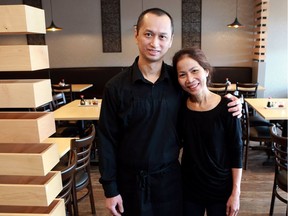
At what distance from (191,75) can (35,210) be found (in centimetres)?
99

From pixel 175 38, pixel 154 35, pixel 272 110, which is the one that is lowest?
pixel 272 110

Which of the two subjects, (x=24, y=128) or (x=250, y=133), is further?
(x=250, y=133)

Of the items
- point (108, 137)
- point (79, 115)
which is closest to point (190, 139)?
point (108, 137)

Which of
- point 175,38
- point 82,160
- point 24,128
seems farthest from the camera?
point 175,38

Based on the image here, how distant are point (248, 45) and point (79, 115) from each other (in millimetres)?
A: 5266

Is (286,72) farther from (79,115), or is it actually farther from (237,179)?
Answer: (237,179)

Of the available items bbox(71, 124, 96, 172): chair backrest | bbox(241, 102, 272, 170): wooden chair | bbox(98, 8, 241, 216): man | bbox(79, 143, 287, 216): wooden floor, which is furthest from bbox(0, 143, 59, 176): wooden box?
bbox(241, 102, 272, 170): wooden chair

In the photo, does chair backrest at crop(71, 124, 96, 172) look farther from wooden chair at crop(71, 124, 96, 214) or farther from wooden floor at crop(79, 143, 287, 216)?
wooden floor at crop(79, 143, 287, 216)

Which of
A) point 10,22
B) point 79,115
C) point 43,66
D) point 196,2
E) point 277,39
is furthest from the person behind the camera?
point 196,2

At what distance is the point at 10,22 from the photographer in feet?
3.83

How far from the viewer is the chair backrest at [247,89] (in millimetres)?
5320

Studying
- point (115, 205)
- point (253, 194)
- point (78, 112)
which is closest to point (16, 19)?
point (115, 205)

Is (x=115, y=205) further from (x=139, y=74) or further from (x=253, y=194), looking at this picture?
(x=253, y=194)

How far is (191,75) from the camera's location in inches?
56.3
